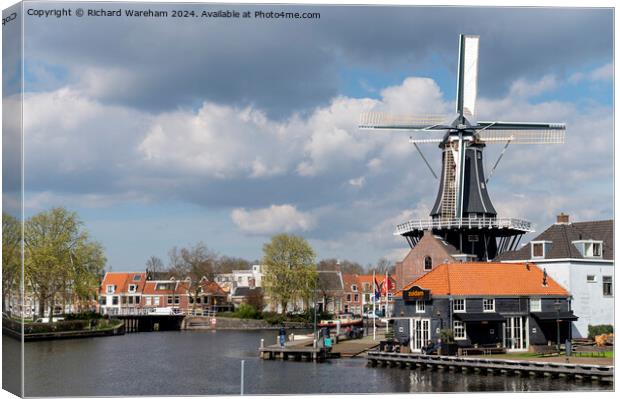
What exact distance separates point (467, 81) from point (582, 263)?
332 inches

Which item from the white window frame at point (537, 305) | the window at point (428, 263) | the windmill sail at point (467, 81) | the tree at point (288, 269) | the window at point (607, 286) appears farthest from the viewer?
the tree at point (288, 269)

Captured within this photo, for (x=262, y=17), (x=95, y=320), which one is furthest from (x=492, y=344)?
(x=95, y=320)

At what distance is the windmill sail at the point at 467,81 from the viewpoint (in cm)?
2627

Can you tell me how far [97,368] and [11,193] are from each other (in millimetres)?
14573

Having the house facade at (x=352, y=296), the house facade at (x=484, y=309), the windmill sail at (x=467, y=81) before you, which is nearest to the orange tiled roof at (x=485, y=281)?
the house facade at (x=484, y=309)

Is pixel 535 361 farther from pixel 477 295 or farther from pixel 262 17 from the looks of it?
pixel 262 17

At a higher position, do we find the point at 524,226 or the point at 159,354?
the point at 524,226

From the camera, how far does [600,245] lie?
34.0 metres

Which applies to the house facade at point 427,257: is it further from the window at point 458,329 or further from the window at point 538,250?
the window at point 458,329

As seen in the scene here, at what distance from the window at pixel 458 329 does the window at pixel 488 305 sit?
0.99m

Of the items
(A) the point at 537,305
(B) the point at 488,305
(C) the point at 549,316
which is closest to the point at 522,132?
(A) the point at 537,305

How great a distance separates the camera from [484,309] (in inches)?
1248

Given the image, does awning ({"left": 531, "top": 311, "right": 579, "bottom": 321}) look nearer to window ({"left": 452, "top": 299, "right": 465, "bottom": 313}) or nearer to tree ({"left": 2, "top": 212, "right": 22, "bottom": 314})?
window ({"left": 452, "top": 299, "right": 465, "bottom": 313})

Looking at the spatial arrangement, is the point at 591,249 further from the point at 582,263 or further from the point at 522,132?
the point at 522,132
